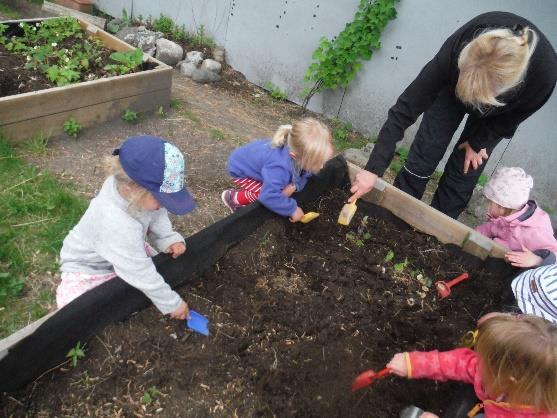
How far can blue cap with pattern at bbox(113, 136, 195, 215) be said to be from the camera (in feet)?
5.62

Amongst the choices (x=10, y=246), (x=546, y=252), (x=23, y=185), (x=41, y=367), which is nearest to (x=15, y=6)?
(x=23, y=185)

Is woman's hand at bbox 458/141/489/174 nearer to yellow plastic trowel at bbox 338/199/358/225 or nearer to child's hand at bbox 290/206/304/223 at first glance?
yellow plastic trowel at bbox 338/199/358/225

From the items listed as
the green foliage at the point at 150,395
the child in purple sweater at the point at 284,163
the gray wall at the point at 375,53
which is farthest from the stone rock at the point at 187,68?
the green foliage at the point at 150,395

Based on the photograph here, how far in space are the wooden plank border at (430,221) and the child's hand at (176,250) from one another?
5.09ft

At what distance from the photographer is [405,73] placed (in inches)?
191

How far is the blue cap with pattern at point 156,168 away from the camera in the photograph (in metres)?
1.71

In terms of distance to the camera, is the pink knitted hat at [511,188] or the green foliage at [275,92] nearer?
the pink knitted hat at [511,188]

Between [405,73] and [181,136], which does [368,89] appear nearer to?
[405,73]

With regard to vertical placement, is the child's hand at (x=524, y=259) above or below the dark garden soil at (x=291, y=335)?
above

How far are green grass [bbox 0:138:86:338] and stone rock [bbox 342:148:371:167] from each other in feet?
9.27

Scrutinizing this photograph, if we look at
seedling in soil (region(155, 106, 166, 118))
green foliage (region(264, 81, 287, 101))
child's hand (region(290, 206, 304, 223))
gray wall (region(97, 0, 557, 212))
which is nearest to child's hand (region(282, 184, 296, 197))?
child's hand (region(290, 206, 304, 223))

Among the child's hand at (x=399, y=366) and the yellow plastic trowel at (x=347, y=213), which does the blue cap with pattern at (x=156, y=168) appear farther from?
the yellow plastic trowel at (x=347, y=213)

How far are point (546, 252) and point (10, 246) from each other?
10.3ft

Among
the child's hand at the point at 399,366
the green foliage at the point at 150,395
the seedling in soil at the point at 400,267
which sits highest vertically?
the child's hand at the point at 399,366
